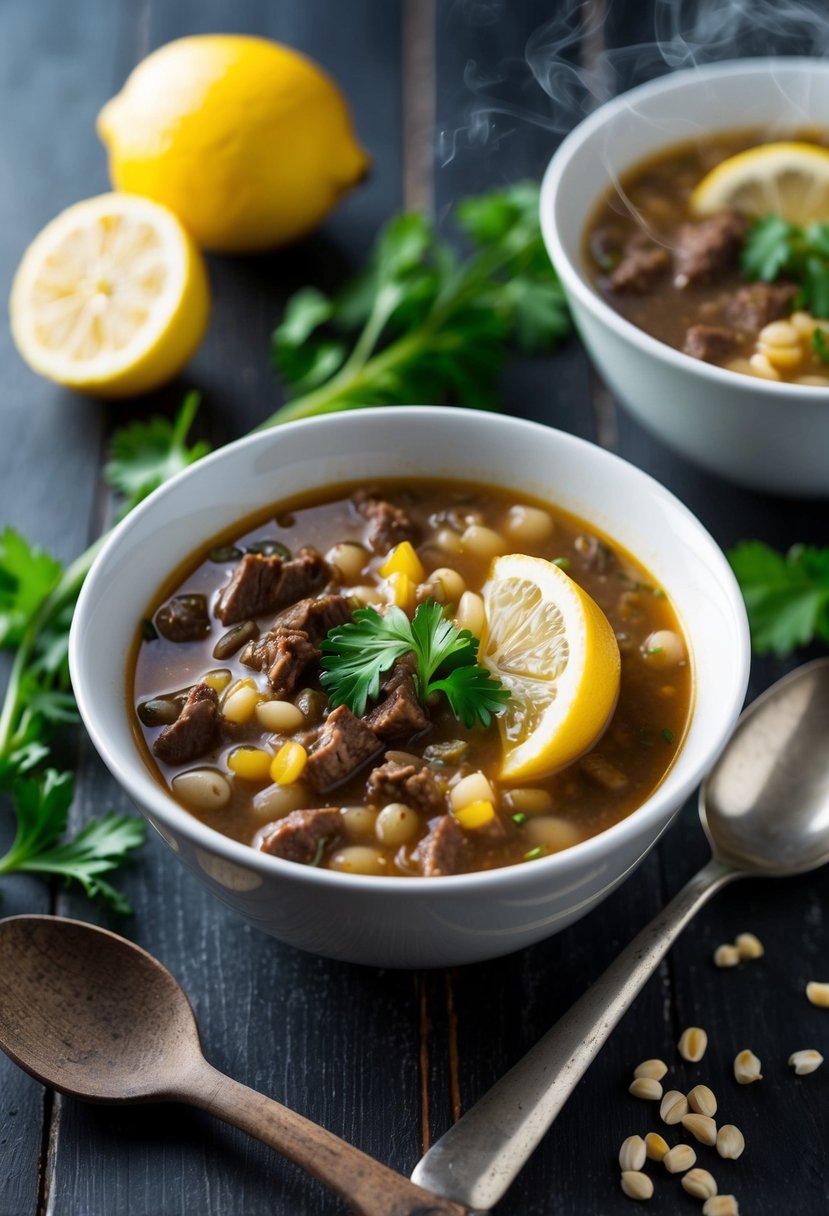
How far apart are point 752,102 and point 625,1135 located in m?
3.39

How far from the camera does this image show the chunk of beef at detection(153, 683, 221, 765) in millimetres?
2789

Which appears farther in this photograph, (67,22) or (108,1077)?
(67,22)

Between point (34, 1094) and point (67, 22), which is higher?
point (67, 22)

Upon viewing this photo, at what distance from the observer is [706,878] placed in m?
3.05

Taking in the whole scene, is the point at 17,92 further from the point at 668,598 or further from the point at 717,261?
the point at 668,598

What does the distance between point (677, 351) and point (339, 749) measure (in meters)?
1.64

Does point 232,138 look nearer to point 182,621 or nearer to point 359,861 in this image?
point 182,621

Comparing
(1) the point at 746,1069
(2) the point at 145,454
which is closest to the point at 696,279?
(2) the point at 145,454

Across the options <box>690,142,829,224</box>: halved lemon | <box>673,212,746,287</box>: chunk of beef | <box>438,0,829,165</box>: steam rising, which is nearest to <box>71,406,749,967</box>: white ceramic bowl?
<box>673,212,746,287</box>: chunk of beef

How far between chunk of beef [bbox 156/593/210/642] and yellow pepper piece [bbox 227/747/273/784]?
38 centimetres

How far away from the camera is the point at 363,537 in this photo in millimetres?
3277

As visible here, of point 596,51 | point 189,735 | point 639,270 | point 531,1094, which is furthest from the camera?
point 596,51

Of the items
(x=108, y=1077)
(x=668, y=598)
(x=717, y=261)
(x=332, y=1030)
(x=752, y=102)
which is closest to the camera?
(x=108, y=1077)

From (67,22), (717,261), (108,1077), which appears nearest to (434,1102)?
(108,1077)
